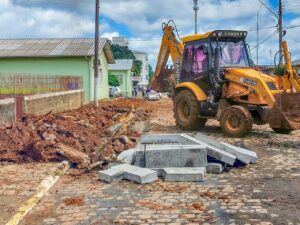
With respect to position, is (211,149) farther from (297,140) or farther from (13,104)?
(13,104)

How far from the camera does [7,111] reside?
12461 millimetres

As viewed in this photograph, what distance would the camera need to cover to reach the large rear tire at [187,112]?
1388cm

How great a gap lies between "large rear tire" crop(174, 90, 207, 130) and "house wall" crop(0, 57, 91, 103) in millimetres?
14872

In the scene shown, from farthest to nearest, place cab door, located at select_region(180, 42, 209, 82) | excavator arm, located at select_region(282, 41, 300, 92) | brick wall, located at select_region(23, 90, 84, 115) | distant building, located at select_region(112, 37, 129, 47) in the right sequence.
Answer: distant building, located at select_region(112, 37, 129, 47)
brick wall, located at select_region(23, 90, 84, 115)
cab door, located at select_region(180, 42, 209, 82)
excavator arm, located at select_region(282, 41, 300, 92)

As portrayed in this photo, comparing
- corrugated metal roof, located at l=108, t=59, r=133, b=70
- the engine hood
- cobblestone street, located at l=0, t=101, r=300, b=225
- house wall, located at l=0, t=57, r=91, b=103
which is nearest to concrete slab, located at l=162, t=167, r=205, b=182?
cobblestone street, located at l=0, t=101, r=300, b=225

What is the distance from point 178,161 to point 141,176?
106cm

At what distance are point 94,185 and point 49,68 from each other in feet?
78.1

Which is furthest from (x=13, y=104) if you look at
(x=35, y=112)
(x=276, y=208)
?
(x=276, y=208)

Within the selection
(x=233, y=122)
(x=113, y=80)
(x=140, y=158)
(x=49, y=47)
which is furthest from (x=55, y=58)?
(x=140, y=158)

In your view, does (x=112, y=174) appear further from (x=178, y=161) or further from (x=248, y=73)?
(x=248, y=73)

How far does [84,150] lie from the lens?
999 cm

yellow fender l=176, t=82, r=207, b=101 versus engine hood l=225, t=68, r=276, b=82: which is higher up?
engine hood l=225, t=68, r=276, b=82

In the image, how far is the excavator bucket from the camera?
1143 cm

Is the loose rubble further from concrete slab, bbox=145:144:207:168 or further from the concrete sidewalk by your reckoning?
the concrete sidewalk
